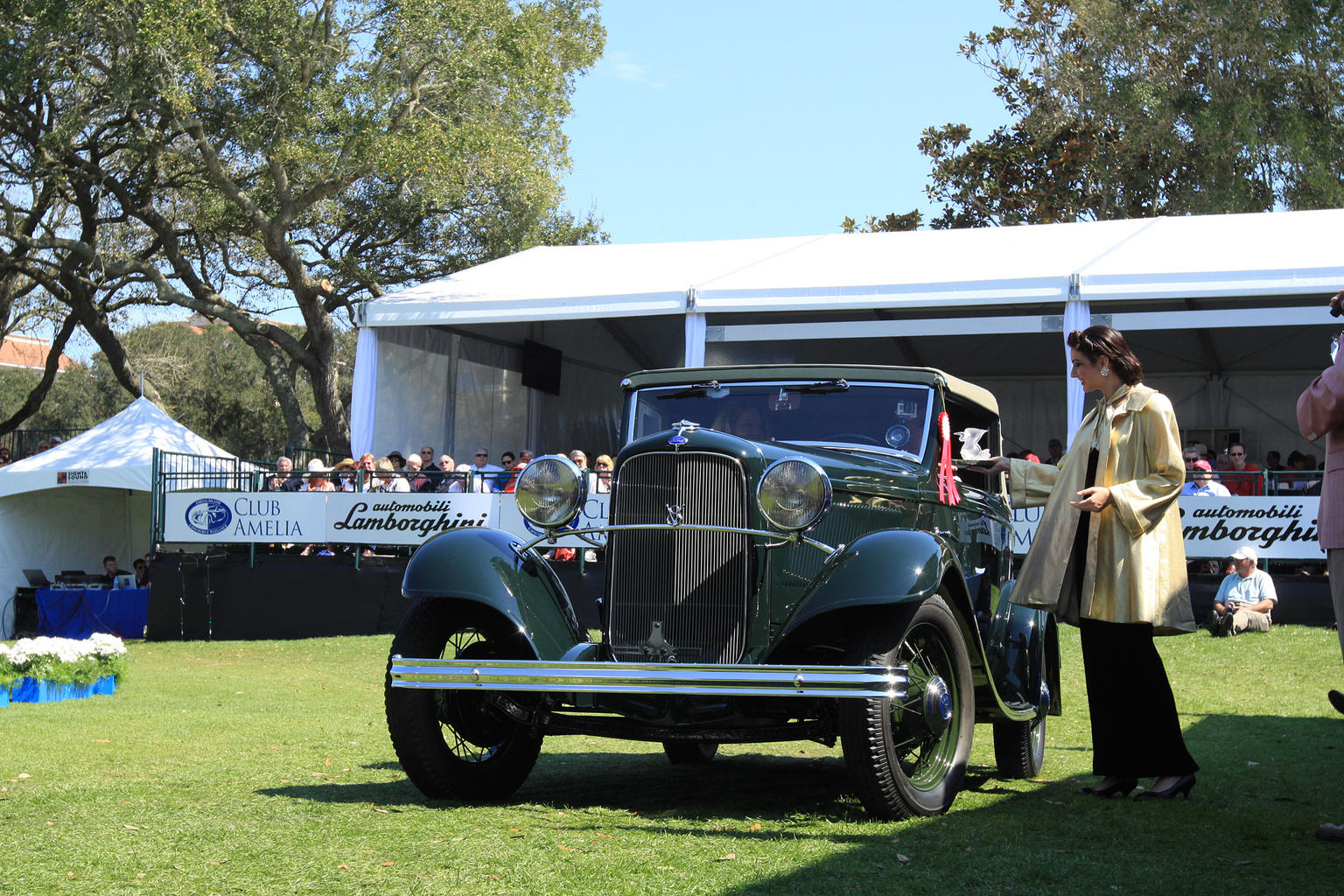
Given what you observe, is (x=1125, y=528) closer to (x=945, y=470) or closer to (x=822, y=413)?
(x=945, y=470)

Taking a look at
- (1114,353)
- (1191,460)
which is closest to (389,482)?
(1191,460)

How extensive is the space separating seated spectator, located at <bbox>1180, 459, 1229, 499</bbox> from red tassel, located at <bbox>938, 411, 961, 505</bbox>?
8120 mm

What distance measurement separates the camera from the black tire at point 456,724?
4836 millimetres

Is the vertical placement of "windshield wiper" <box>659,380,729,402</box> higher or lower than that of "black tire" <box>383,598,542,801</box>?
higher

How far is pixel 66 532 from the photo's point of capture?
1950 centimetres

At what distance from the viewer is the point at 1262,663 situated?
10352 mm

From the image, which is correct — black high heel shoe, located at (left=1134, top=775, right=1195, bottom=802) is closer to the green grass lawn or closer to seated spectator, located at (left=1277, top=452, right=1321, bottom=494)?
the green grass lawn

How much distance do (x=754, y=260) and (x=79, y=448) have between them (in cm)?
1056

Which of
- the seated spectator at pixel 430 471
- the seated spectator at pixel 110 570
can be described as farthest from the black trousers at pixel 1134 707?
the seated spectator at pixel 110 570

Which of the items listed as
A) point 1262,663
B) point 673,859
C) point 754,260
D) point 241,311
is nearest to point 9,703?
point 673,859

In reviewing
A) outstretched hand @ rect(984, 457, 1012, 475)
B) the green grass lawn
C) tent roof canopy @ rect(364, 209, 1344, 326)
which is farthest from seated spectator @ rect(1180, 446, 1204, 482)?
outstretched hand @ rect(984, 457, 1012, 475)

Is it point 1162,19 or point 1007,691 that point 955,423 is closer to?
point 1007,691

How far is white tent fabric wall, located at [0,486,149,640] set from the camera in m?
18.4

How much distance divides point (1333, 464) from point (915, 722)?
1717mm
